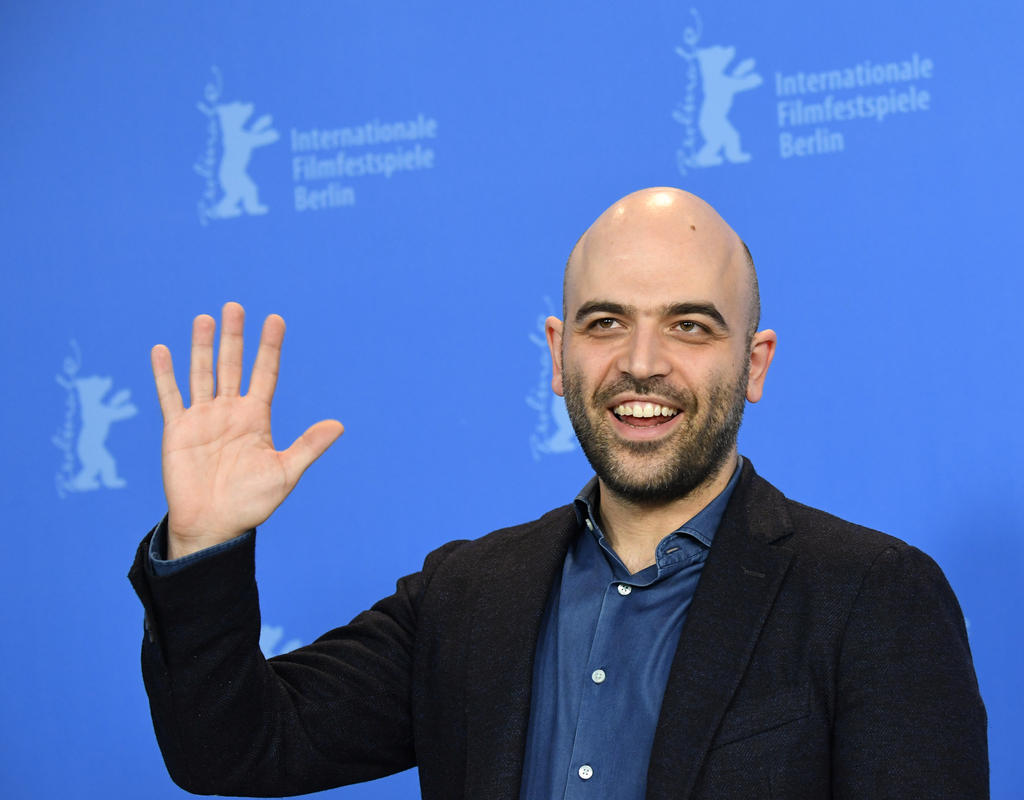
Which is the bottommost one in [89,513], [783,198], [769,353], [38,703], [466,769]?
[38,703]

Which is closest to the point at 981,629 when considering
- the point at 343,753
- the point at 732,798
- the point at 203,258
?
the point at 732,798

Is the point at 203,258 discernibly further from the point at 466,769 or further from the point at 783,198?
the point at 466,769

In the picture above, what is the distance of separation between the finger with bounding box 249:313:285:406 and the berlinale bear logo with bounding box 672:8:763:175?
1299 millimetres

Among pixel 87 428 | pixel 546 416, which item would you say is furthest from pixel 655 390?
pixel 87 428

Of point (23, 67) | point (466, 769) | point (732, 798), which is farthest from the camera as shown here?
point (23, 67)

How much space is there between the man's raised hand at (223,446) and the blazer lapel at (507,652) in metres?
0.37

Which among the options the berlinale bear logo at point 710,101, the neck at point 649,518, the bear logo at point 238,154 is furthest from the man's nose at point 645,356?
the bear logo at point 238,154

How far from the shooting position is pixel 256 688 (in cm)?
176

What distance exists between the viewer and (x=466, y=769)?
1.81 m

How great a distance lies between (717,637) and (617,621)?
0.16m

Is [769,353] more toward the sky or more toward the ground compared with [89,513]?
more toward the sky

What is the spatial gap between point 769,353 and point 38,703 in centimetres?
235

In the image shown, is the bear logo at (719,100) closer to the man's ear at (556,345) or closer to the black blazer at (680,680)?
the man's ear at (556,345)

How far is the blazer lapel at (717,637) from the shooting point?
5.27 ft
